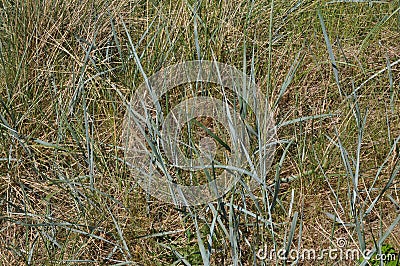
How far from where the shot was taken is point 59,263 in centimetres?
139

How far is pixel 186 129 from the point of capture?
1724mm

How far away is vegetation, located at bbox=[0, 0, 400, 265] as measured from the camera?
146 centimetres

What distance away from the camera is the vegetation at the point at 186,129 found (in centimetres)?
146
